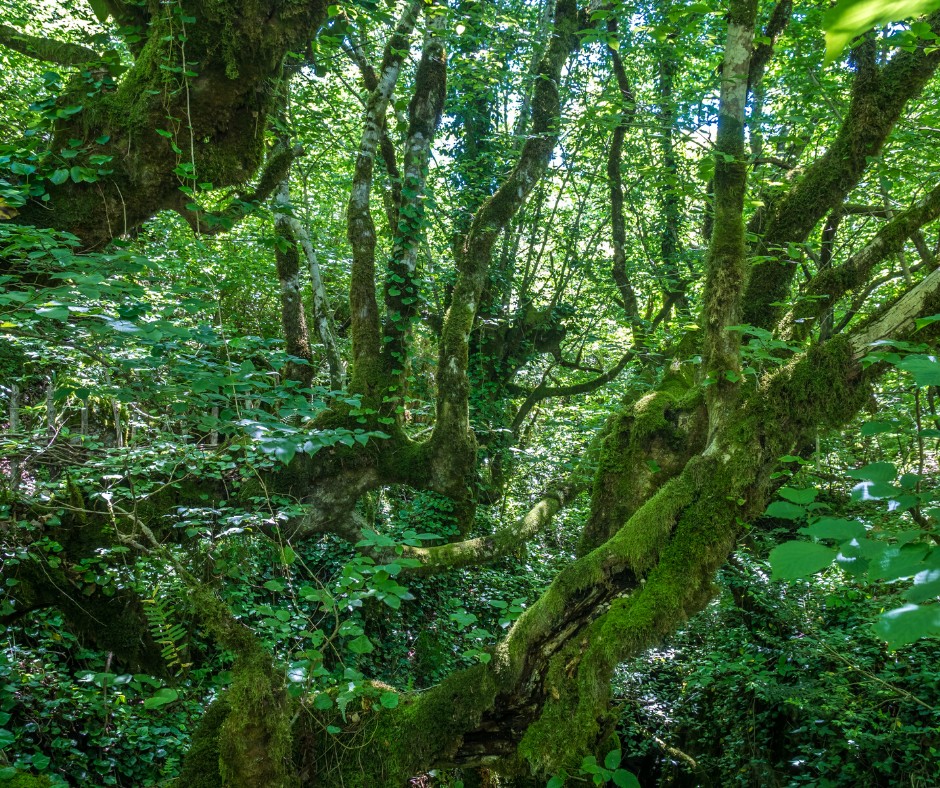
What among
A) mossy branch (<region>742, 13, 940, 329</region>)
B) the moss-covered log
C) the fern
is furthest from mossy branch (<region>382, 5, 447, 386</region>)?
mossy branch (<region>742, 13, 940, 329</region>)

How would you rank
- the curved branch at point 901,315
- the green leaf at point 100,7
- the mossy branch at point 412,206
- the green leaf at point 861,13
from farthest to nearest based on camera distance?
the mossy branch at point 412,206, the green leaf at point 100,7, the curved branch at point 901,315, the green leaf at point 861,13

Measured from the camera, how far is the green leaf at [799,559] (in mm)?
1192

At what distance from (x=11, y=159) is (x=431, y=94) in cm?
388

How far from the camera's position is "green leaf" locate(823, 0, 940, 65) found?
625mm

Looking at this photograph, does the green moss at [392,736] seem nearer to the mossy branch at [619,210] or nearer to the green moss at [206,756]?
the green moss at [206,756]

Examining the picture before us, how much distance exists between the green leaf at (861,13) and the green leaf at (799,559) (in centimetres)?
91

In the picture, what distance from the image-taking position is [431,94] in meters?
6.04

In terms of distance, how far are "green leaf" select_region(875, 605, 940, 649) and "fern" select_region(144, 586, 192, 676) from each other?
12.8 ft

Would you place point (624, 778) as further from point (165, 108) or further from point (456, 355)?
point (165, 108)

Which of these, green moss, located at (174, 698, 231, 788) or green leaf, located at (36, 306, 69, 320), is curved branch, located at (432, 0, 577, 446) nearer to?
green moss, located at (174, 698, 231, 788)

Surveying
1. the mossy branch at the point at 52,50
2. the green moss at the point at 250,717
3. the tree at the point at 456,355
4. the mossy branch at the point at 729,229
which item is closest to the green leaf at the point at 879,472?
the tree at the point at 456,355

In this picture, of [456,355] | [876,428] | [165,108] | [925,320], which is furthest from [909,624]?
Result: [456,355]

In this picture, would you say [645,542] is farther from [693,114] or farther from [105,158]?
[693,114]

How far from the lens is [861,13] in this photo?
2.10 feet
